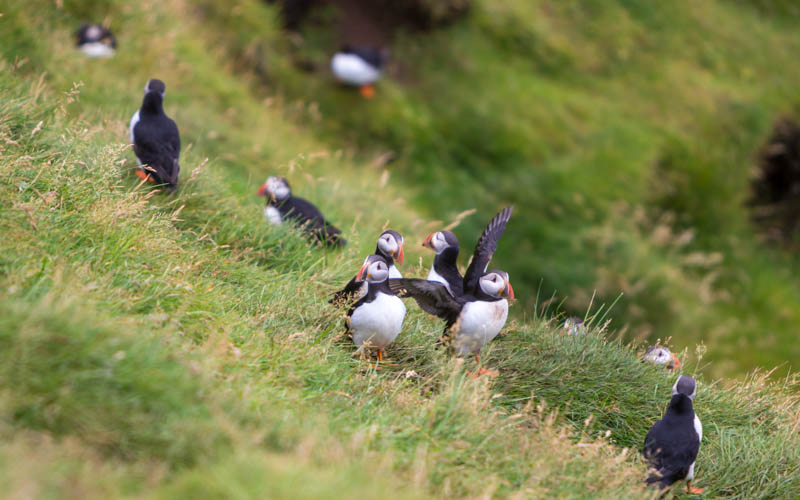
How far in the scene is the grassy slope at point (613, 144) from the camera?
10000 millimetres

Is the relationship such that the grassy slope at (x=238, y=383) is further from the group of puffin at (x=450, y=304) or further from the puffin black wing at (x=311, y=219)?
the puffin black wing at (x=311, y=219)

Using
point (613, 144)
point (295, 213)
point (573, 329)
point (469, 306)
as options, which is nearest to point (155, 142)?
point (295, 213)

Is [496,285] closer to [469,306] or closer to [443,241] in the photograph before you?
[469,306]

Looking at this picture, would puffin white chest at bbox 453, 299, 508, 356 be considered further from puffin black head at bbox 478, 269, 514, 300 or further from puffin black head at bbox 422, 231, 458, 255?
puffin black head at bbox 422, 231, 458, 255

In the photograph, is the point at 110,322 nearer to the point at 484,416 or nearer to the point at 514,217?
the point at 484,416

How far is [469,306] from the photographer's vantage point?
426 centimetres

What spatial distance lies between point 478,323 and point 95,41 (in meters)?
6.02

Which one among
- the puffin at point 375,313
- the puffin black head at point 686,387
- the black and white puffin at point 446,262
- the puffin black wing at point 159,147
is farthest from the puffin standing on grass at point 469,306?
the puffin black wing at point 159,147

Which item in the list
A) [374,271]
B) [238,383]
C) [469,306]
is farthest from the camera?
[469,306]

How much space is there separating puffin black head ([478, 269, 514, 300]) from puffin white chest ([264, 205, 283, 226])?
185 centimetres

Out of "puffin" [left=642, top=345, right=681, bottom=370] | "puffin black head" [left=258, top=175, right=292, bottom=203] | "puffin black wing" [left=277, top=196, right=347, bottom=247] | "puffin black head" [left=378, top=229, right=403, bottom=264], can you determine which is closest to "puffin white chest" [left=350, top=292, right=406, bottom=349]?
"puffin black head" [left=378, top=229, right=403, bottom=264]

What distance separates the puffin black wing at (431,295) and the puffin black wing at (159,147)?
191 centimetres

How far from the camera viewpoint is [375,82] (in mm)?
11508

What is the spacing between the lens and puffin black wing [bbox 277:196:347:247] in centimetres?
574
